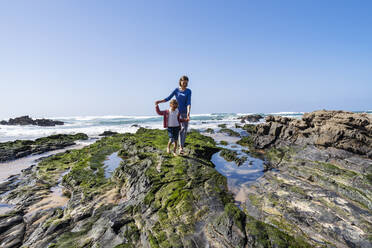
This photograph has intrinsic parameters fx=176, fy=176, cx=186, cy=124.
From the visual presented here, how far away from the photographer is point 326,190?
5.29m

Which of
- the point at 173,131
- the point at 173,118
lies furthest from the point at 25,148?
the point at 173,118

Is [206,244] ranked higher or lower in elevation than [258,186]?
higher

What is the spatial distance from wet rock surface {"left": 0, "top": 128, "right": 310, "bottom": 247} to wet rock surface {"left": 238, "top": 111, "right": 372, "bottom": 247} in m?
0.93

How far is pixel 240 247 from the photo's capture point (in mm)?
2707

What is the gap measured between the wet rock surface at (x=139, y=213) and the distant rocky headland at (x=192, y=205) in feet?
0.06

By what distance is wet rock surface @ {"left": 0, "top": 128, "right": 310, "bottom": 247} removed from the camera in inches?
119

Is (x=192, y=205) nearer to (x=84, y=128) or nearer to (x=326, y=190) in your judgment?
(x=326, y=190)

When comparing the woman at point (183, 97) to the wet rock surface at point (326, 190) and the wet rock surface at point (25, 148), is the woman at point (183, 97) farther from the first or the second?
the wet rock surface at point (25, 148)

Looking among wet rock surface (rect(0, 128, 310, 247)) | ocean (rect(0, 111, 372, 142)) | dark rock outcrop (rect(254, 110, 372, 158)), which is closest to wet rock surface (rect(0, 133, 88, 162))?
wet rock surface (rect(0, 128, 310, 247))

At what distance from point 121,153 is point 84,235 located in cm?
714

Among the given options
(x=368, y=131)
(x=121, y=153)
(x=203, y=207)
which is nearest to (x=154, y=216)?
(x=203, y=207)

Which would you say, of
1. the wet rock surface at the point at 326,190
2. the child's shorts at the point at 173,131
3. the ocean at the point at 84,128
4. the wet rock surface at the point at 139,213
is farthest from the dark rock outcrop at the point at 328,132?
the ocean at the point at 84,128

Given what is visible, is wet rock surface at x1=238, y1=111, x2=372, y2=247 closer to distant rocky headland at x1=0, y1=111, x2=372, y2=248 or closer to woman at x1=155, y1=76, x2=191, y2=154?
distant rocky headland at x1=0, y1=111, x2=372, y2=248

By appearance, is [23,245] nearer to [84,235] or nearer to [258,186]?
[84,235]
